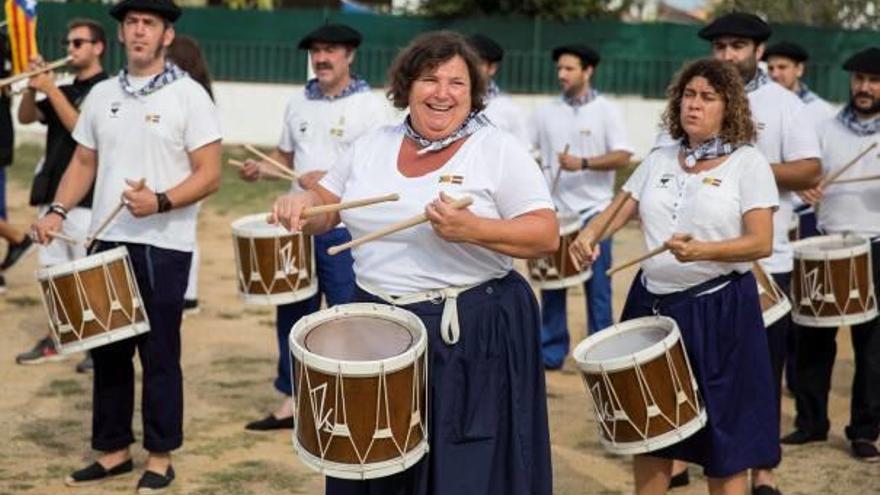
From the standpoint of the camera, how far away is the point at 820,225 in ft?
25.9

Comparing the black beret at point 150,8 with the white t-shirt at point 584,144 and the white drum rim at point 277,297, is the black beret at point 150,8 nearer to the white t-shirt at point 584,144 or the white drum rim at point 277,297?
the white drum rim at point 277,297

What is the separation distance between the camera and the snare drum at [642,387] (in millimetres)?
5336

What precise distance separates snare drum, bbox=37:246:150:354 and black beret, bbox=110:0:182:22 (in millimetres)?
950

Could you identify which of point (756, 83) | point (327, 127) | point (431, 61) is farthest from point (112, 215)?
point (756, 83)

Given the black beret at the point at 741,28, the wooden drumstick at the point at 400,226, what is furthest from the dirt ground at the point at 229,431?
the wooden drumstick at the point at 400,226

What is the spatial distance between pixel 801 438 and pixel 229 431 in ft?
9.06

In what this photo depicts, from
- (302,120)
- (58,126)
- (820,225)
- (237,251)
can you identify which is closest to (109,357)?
(237,251)

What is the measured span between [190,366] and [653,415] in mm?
4223

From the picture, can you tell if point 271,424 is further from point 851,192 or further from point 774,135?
point 851,192

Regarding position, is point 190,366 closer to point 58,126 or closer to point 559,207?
point 58,126

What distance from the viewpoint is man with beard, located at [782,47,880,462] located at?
25.0 ft

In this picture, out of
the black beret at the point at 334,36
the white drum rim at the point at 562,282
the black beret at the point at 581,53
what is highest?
the black beret at the point at 334,36

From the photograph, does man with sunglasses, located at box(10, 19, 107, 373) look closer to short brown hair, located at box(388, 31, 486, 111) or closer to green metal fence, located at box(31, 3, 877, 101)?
short brown hair, located at box(388, 31, 486, 111)

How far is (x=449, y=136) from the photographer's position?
4.70 m
